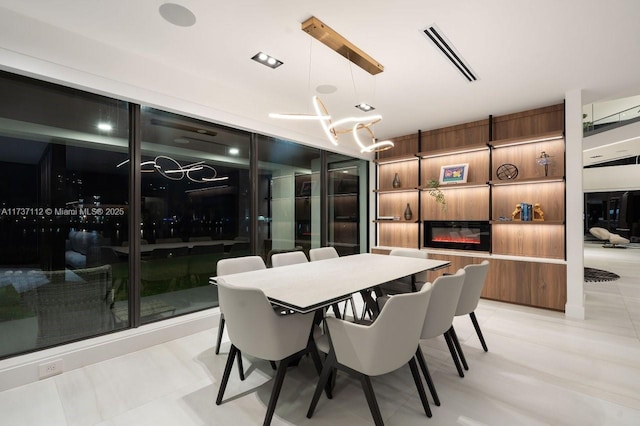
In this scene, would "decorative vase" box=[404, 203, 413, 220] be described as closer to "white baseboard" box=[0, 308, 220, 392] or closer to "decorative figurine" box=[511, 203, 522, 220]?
"decorative figurine" box=[511, 203, 522, 220]

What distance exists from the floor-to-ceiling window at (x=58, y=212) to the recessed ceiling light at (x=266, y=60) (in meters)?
1.46

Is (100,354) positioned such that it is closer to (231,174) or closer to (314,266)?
(314,266)

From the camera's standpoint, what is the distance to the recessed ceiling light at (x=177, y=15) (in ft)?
7.52

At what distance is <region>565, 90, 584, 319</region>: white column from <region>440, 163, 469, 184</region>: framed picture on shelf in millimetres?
1429

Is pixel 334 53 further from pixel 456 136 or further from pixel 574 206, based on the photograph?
pixel 574 206

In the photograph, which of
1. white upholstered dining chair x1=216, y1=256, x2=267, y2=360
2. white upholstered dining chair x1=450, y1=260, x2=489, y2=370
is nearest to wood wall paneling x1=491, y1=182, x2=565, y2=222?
white upholstered dining chair x1=450, y1=260, x2=489, y2=370

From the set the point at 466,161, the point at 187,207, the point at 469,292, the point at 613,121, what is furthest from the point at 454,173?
the point at 613,121

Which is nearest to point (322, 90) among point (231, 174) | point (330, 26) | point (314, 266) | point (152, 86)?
point (330, 26)

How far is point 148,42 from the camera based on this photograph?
277cm

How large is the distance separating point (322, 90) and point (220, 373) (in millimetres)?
3272

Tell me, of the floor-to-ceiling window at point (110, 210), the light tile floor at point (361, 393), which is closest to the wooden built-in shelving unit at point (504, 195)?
the light tile floor at point (361, 393)

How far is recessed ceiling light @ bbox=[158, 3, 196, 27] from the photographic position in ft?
7.52

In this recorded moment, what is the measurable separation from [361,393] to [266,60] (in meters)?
3.13

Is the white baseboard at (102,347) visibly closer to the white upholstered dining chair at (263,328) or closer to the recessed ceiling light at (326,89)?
the white upholstered dining chair at (263,328)
